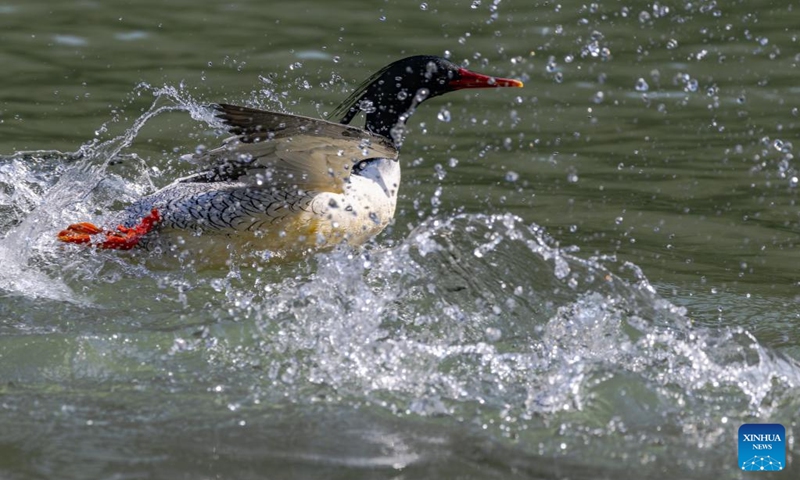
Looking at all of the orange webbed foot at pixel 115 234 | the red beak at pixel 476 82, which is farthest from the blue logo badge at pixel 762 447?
the orange webbed foot at pixel 115 234

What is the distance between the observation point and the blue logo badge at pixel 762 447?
4.02 metres

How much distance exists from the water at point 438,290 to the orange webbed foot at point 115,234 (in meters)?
0.09

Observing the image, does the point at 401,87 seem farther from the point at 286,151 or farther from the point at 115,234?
the point at 115,234

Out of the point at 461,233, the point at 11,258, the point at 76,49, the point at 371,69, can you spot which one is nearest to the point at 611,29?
the point at 371,69

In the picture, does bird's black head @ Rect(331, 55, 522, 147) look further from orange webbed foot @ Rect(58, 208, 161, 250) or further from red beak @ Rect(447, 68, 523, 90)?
orange webbed foot @ Rect(58, 208, 161, 250)

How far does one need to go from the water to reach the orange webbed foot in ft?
0.29

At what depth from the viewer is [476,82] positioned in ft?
20.2

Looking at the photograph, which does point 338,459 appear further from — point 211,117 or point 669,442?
point 211,117

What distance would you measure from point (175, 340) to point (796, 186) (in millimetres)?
4805

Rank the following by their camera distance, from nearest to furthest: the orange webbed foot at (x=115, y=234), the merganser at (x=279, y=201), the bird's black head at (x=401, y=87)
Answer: the merganser at (x=279, y=201)
the orange webbed foot at (x=115, y=234)
the bird's black head at (x=401, y=87)

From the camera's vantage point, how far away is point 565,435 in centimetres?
416

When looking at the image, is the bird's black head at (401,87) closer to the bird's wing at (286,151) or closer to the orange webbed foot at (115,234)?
the bird's wing at (286,151)

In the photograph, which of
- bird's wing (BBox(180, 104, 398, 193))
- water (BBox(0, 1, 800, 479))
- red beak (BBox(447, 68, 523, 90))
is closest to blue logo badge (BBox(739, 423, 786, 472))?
water (BBox(0, 1, 800, 479))

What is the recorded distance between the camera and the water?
162 inches
